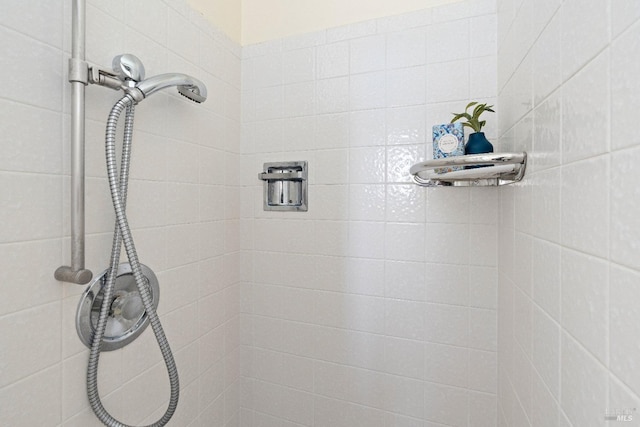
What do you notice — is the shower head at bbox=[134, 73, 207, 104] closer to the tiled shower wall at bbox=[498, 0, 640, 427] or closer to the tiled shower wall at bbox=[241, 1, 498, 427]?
the tiled shower wall at bbox=[241, 1, 498, 427]

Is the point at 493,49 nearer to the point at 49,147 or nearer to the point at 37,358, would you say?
the point at 49,147

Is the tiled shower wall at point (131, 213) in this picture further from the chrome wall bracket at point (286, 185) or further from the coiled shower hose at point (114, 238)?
the chrome wall bracket at point (286, 185)

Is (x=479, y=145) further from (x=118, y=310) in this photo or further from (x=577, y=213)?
(x=118, y=310)

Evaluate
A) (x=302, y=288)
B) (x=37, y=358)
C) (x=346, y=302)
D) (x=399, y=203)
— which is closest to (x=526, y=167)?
(x=399, y=203)

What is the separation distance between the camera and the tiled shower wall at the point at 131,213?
1.91 feet

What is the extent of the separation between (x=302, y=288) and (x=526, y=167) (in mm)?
863

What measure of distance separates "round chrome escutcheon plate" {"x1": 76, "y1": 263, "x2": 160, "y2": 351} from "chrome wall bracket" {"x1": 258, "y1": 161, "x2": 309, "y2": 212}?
0.53m

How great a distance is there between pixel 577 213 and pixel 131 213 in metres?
0.96

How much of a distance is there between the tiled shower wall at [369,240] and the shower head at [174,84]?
1.34ft

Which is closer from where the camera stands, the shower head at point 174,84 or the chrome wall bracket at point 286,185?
the shower head at point 174,84

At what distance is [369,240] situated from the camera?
1123mm

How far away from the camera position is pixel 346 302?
45.4 inches
